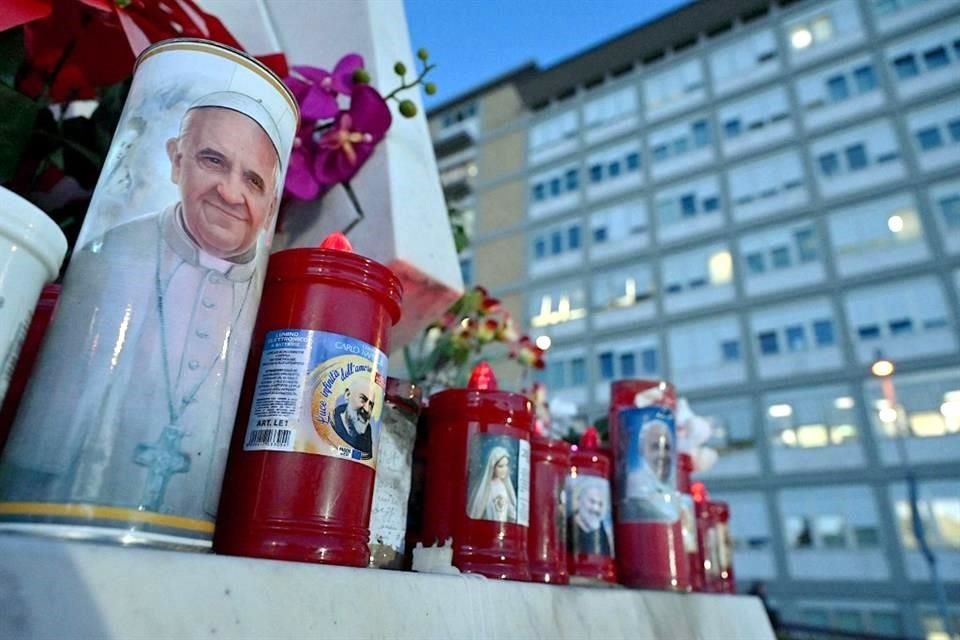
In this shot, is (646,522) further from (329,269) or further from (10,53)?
(10,53)

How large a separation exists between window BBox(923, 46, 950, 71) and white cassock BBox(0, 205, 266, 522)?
9951 millimetres

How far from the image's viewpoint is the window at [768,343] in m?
7.73

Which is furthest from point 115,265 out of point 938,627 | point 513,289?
point 513,289

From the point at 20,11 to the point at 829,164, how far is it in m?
9.29

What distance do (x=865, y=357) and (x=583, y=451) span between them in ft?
25.6

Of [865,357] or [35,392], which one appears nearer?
[35,392]

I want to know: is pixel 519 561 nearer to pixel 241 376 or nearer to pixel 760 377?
pixel 241 376

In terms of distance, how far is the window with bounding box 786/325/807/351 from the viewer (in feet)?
24.8

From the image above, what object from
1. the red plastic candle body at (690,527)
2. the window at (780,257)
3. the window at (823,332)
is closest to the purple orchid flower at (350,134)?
the red plastic candle body at (690,527)

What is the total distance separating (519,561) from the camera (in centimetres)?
49

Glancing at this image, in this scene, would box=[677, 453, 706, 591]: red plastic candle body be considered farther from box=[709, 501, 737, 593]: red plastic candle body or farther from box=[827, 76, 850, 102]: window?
box=[827, 76, 850, 102]: window

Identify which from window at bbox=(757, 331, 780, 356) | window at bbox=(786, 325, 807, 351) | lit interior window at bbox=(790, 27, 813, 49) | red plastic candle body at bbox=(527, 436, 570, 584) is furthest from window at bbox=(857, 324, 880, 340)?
red plastic candle body at bbox=(527, 436, 570, 584)

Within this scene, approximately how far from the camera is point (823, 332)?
7453mm

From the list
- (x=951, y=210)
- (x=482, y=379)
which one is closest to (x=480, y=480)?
(x=482, y=379)
